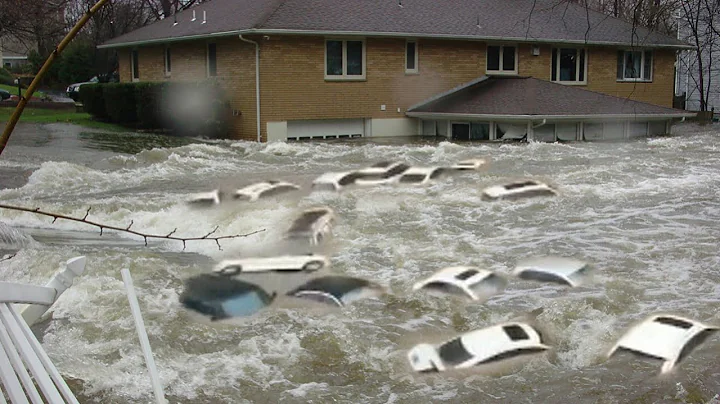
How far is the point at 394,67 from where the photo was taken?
79.4ft

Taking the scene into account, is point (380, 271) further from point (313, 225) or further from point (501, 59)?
point (501, 59)

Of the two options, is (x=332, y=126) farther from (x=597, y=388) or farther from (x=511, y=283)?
(x=597, y=388)

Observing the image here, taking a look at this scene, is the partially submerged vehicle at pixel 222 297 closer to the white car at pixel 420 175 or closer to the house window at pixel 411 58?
the white car at pixel 420 175

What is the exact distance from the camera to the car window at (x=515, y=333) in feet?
23.2

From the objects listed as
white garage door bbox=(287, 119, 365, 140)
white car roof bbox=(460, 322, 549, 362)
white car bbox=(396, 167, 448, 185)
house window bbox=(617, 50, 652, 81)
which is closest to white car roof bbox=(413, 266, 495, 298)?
white car roof bbox=(460, 322, 549, 362)

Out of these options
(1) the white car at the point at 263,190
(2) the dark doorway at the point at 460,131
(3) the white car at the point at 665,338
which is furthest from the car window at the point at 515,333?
(2) the dark doorway at the point at 460,131

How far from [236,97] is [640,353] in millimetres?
17905

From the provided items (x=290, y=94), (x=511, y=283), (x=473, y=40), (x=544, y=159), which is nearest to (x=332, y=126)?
(x=290, y=94)

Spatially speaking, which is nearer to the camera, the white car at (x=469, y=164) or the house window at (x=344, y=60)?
the white car at (x=469, y=164)

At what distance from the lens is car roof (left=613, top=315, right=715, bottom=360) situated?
6.73m

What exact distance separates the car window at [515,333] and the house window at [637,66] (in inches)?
934

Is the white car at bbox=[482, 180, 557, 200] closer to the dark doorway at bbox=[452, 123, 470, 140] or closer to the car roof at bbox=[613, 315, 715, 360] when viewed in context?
the car roof at bbox=[613, 315, 715, 360]

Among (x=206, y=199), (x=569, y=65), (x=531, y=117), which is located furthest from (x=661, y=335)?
(x=569, y=65)

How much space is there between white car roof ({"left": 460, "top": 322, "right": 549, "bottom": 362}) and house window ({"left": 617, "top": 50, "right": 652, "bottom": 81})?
23876 mm
